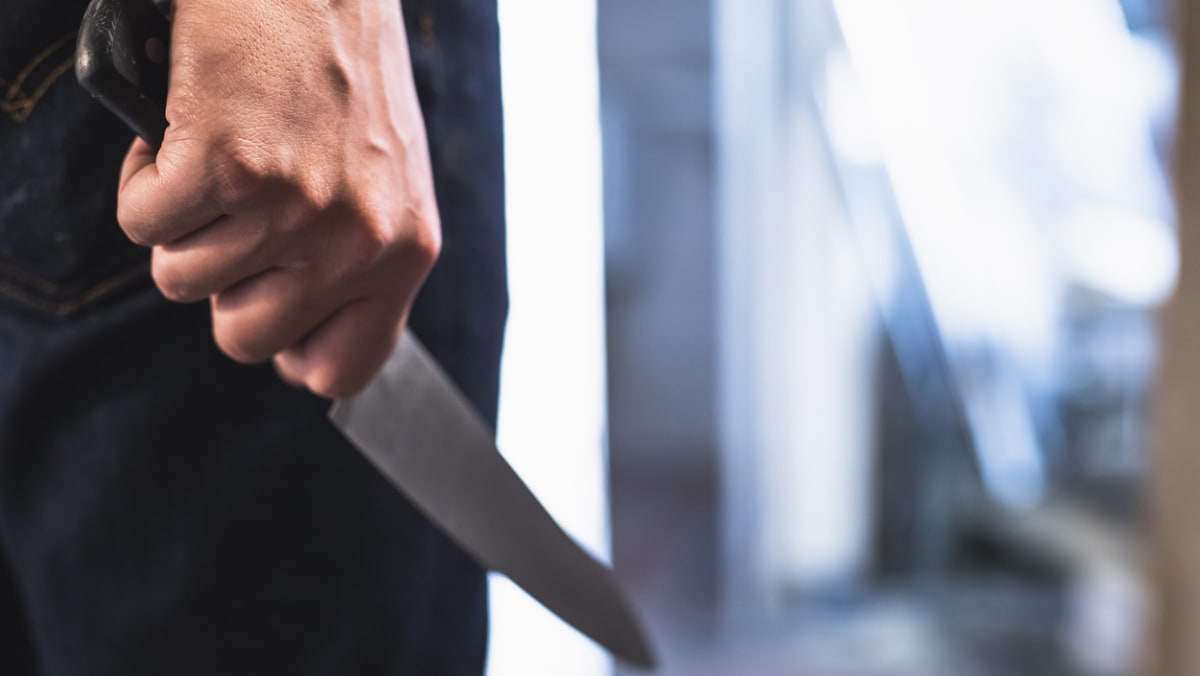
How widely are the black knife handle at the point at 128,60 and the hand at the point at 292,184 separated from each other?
12mm

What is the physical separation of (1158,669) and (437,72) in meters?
0.89

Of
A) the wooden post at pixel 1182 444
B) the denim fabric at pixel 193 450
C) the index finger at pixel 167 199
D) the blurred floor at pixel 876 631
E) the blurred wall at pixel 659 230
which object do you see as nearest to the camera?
the index finger at pixel 167 199

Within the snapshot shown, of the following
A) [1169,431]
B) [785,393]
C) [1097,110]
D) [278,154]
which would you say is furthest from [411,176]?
[1097,110]

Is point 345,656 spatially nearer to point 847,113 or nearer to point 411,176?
point 411,176

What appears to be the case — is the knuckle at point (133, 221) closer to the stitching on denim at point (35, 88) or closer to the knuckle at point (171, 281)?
the knuckle at point (171, 281)

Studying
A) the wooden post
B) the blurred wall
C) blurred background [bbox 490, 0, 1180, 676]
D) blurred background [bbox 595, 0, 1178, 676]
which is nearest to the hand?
the wooden post

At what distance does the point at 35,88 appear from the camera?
14.1 inches

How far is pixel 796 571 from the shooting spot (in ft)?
6.25

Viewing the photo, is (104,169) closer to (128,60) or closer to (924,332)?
(128,60)

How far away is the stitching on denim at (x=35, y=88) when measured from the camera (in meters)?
0.36

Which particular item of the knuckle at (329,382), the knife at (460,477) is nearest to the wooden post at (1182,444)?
the knife at (460,477)

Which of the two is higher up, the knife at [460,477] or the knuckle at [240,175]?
the knuckle at [240,175]

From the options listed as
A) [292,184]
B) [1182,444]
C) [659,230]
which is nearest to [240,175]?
[292,184]

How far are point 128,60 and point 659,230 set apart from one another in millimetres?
2803
